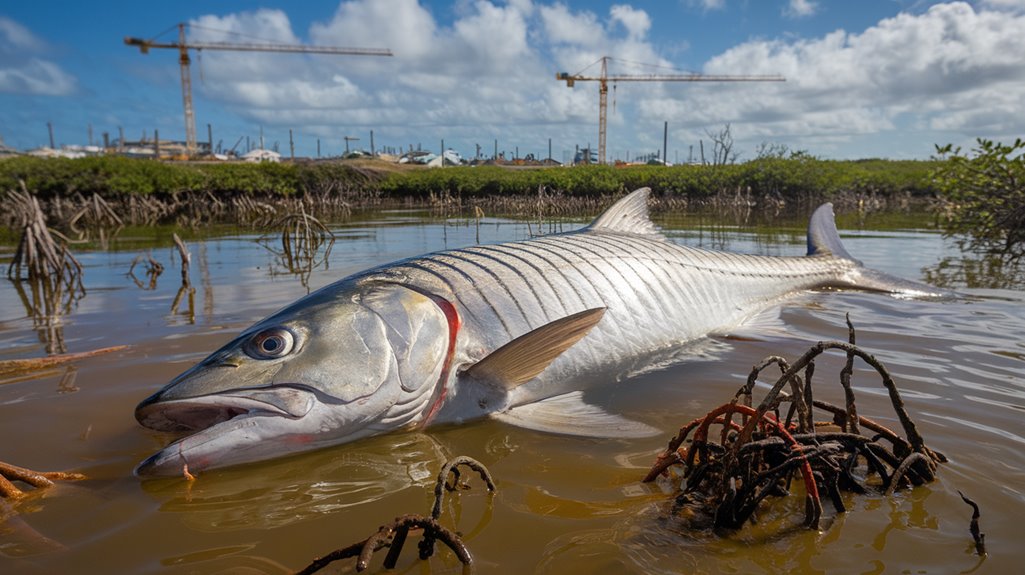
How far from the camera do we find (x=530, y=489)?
2.97 metres

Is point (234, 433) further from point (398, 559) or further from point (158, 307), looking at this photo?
point (158, 307)

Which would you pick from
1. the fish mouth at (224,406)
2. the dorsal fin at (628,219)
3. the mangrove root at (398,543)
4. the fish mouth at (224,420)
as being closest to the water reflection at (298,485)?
the fish mouth at (224,420)

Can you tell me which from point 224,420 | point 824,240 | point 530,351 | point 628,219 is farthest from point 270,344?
point 824,240

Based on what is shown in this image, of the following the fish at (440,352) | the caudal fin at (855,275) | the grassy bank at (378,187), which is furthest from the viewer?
the grassy bank at (378,187)

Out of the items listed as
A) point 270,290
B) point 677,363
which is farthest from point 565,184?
Answer: point 677,363

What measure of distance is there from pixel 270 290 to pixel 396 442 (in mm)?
6003

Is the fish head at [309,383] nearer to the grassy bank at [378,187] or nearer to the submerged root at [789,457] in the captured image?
the submerged root at [789,457]

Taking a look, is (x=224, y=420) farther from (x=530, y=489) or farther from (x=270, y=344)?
(x=530, y=489)

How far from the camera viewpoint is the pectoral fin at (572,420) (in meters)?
3.47

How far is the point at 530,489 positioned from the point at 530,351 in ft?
2.93

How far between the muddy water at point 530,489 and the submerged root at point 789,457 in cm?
9

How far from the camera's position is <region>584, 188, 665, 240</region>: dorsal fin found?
625cm

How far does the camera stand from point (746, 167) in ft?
124

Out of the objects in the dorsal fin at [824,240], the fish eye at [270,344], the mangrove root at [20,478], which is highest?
the dorsal fin at [824,240]
